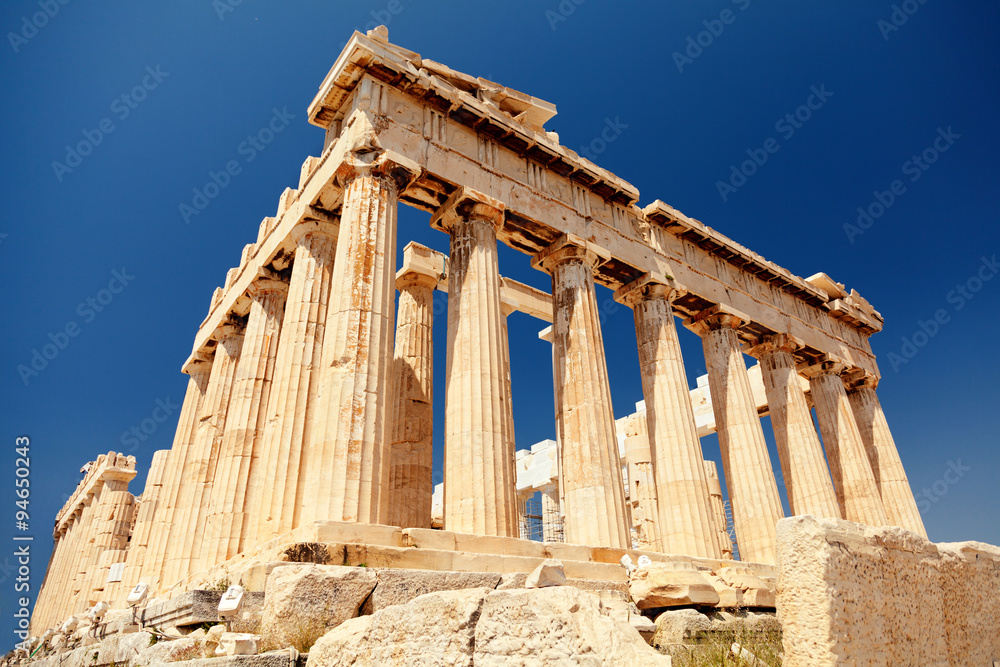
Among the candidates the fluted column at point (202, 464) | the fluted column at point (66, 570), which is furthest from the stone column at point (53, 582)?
the fluted column at point (202, 464)

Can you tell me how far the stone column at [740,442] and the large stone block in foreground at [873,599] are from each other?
13595 millimetres

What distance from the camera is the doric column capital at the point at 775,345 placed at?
22828mm

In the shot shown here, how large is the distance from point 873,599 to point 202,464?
17.6m

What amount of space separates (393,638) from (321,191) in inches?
483

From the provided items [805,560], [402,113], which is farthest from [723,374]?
[805,560]

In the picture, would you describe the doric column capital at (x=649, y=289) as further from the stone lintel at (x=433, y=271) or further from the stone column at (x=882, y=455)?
the stone column at (x=882, y=455)

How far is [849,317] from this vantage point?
2630cm

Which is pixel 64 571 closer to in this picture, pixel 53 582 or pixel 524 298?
pixel 53 582

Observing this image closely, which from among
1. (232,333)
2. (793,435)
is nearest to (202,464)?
(232,333)

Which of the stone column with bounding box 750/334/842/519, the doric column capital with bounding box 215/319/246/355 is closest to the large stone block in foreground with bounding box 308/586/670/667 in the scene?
the doric column capital with bounding box 215/319/246/355

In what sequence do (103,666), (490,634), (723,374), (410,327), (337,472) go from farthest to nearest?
(723,374) → (410,327) → (337,472) → (103,666) → (490,634)

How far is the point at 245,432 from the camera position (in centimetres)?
1553

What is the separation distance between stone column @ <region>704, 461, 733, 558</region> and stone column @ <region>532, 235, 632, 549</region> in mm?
4457

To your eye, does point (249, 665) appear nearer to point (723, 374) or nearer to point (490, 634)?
point (490, 634)
